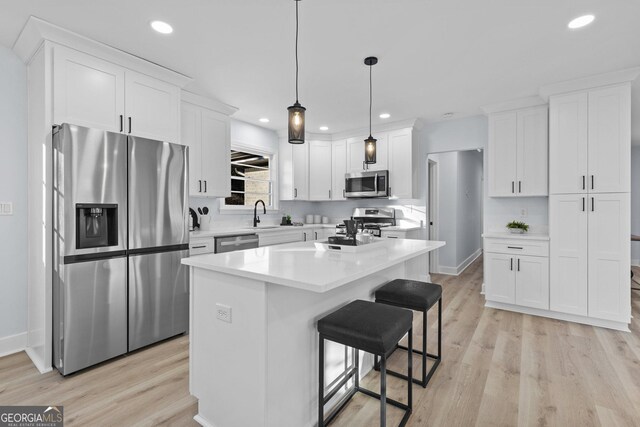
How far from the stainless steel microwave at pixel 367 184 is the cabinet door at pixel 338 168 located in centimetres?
16

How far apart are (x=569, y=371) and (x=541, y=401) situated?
59cm

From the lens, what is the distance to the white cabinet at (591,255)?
311 cm

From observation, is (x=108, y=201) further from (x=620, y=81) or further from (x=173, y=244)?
(x=620, y=81)

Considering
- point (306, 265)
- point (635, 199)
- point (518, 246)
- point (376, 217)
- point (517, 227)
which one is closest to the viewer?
point (306, 265)

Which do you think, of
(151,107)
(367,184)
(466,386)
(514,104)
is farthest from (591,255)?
(151,107)

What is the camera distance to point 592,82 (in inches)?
125

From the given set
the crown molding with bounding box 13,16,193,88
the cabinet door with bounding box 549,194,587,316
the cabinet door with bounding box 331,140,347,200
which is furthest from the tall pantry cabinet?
the crown molding with bounding box 13,16,193,88

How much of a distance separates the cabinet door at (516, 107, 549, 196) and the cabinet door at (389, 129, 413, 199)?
4.59ft

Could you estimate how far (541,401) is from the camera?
6.49ft

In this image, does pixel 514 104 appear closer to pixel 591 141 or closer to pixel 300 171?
pixel 591 141

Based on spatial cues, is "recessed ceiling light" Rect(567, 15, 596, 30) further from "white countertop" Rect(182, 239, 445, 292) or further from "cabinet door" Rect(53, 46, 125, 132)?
"cabinet door" Rect(53, 46, 125, 132)

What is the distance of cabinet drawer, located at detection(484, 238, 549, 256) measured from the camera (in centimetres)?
352

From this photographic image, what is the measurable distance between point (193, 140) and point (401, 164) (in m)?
2.97

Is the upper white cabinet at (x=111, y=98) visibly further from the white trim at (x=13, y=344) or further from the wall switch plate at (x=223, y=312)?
the wall switch plate at (x=223, y=312)
